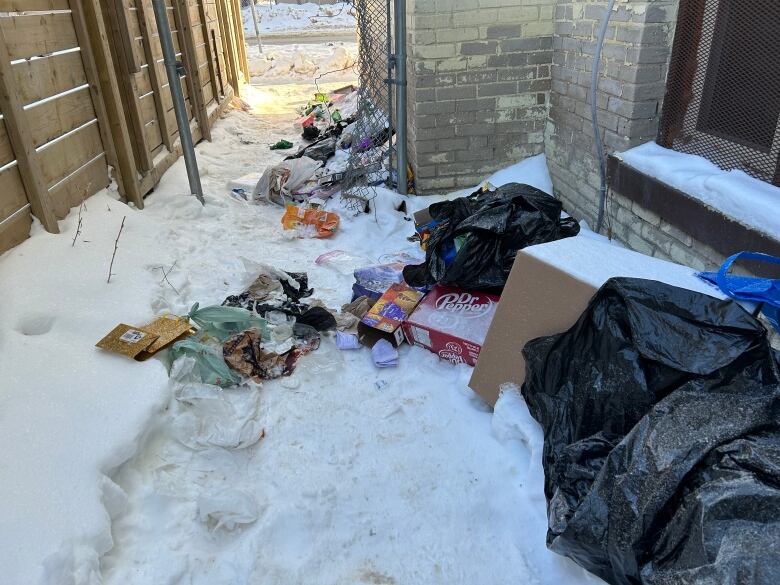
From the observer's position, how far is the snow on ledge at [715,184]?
237cm

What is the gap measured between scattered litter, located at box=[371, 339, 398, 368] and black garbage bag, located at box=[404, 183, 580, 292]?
485 millimetres

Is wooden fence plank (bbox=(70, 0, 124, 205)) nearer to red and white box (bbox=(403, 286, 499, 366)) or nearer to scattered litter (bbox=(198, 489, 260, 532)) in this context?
red and white box (bbox=(403, 286, 499, 366))

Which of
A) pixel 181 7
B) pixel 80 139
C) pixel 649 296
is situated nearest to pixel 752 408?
pixel 649 296

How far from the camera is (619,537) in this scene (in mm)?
1455

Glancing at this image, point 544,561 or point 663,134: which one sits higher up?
point 663,134

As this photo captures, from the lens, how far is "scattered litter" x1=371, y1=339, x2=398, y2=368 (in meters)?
2.87

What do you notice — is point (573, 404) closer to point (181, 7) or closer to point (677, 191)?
point (677, 191)

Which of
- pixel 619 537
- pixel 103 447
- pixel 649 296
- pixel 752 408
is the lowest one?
pixel 103 447

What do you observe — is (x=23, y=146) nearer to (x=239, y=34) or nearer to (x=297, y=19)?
(x=239, y=34)

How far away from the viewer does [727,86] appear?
292 cm

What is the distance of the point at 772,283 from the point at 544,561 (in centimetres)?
114

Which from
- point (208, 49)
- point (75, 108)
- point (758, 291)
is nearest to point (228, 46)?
point (208, 49)

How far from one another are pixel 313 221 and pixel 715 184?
117 inches

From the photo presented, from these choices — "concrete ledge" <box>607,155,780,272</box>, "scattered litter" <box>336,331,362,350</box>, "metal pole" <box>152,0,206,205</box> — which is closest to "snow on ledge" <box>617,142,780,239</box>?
"concrete ledge" <box>607,155,780,272</box>
